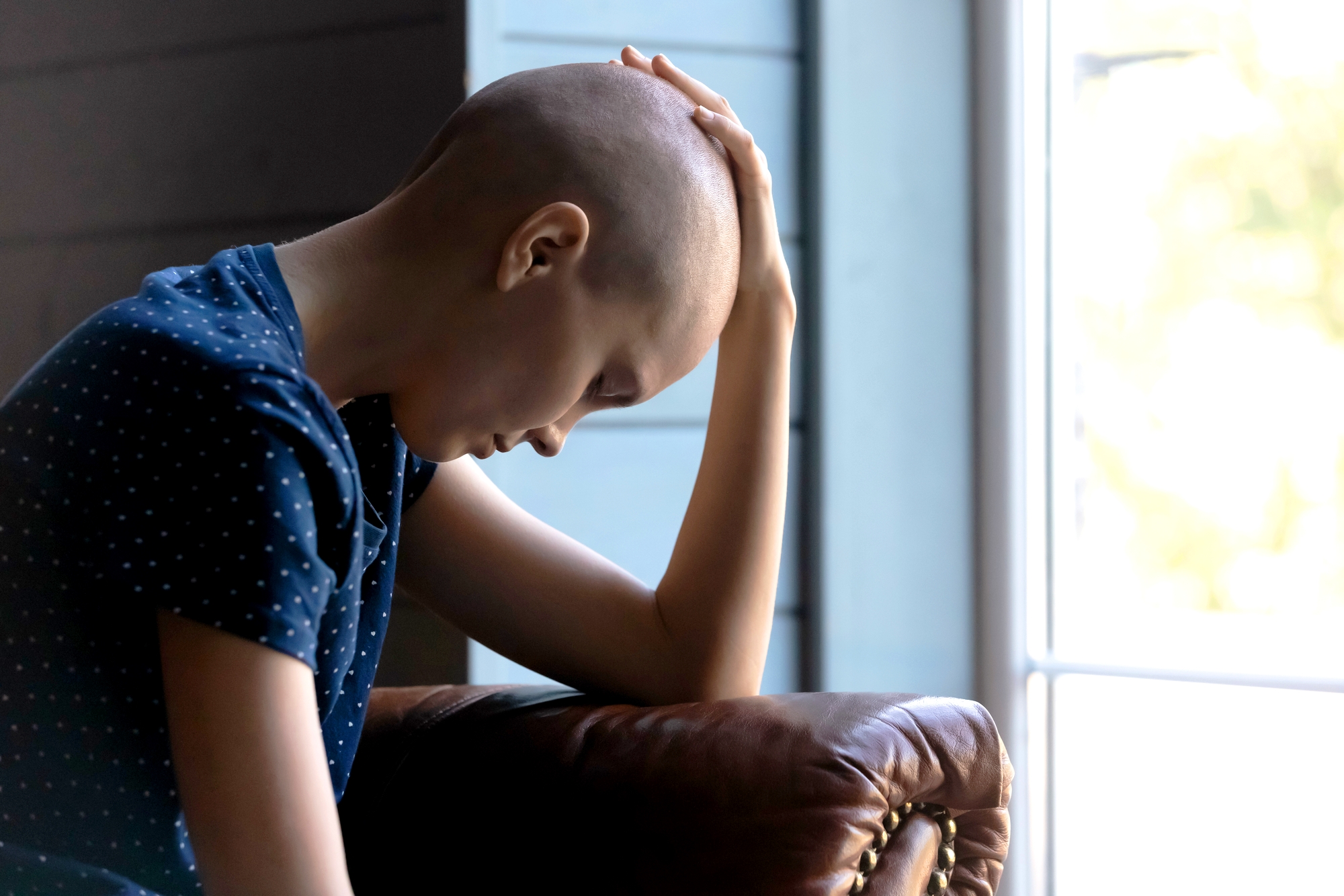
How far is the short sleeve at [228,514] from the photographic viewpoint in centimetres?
63

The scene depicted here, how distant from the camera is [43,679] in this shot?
709mm

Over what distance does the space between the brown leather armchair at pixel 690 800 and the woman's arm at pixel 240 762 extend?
0.31 meters

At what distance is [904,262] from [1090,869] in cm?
108

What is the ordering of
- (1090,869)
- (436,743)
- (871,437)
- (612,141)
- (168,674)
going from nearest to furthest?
1. (168,674)
2. (612,141)
3. (436,743)
4. (871,437)
5. (1090,869)

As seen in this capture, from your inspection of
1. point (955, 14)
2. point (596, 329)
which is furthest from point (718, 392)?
point (955, 14)

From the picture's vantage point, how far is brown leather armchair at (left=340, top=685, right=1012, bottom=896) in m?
0.85

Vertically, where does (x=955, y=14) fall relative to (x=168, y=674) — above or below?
above

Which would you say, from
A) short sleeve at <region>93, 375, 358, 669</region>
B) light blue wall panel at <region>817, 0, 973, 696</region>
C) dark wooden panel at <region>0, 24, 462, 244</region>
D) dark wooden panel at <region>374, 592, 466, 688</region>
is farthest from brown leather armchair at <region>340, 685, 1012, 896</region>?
dark wooden panel at <region>0, 24, 462, 244</region>

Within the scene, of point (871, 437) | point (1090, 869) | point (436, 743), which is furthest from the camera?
point (1090, 869)

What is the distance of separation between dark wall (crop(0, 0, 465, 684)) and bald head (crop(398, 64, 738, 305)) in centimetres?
86

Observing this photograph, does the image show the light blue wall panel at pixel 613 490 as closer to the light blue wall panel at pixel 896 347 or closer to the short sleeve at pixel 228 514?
the light blue wall panel at pixel 896 347

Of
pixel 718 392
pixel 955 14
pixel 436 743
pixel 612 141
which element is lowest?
pixel 436 743

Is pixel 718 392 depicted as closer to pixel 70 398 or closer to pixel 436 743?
pixel 436 743

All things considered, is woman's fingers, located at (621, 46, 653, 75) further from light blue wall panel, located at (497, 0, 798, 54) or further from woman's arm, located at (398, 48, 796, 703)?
light blue wall panel, located at (497, 0, 798, 54)
